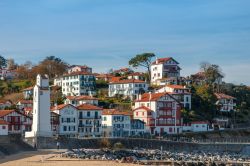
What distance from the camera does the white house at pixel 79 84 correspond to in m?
99.4

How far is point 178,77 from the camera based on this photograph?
103812 mm

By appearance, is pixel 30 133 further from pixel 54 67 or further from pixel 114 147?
pixel 54 67

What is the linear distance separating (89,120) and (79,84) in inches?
913

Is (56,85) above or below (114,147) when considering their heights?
above

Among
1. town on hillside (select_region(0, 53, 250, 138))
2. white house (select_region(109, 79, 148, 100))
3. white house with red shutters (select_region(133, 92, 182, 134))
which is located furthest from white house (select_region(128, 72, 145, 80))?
white house with red shutters (select_region(133, 92, 182, 134))

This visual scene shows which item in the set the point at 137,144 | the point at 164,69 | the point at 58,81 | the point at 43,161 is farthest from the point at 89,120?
the point at 164,69

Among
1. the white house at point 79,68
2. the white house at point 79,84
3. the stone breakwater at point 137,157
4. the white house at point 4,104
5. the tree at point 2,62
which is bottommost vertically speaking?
the stone breakwater at point 137,157

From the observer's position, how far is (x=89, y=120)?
77.1 m

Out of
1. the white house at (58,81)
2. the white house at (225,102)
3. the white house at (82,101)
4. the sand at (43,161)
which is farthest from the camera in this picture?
the white house at (58,81)

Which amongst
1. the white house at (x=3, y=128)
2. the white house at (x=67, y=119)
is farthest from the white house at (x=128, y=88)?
the white house at (x=3, y=128)

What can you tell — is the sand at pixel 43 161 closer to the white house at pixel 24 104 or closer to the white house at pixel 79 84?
the white house at pixel 24 104

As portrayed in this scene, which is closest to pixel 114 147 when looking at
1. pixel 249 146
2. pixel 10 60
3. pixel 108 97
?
pixel 249 146

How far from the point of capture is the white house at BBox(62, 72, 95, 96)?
99.4m

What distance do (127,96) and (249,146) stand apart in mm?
25623
